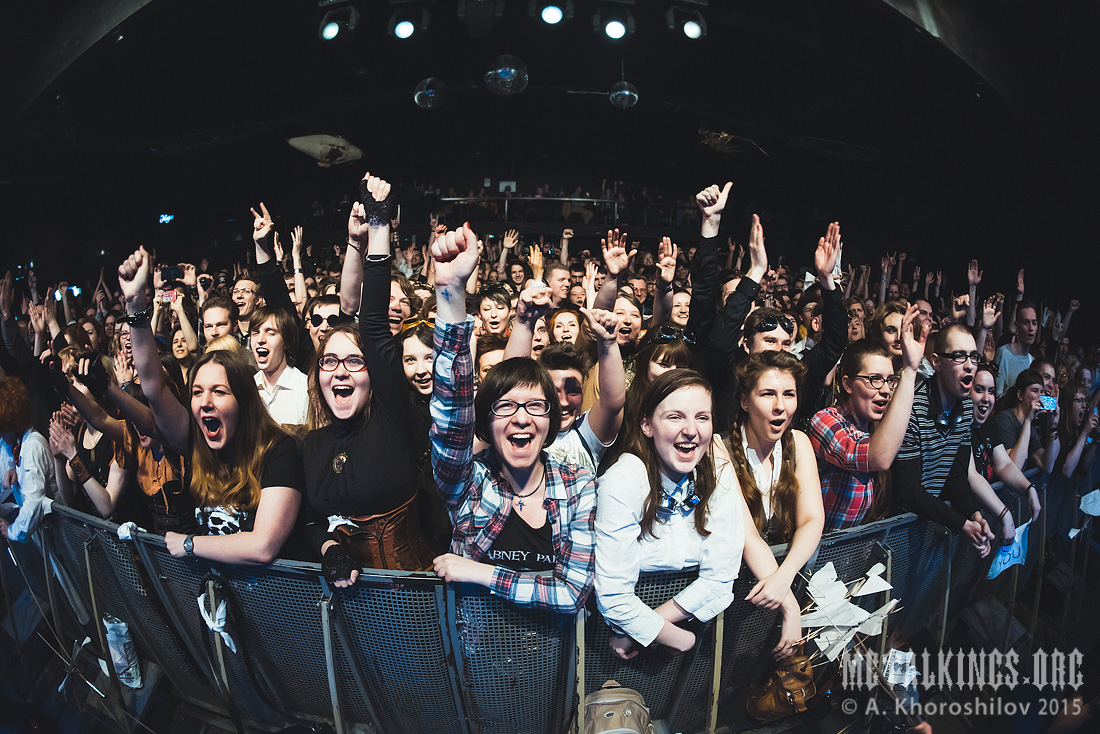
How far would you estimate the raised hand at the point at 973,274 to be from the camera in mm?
4086

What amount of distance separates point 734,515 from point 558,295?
2937 mm

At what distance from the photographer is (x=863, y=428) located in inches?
88.7

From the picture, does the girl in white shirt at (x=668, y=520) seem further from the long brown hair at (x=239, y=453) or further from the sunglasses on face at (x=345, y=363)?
the long brown hair at (x=239, y=453)

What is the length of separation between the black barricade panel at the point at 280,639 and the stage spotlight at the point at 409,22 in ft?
16.0

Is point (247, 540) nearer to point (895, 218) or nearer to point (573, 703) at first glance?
point (573, 703)

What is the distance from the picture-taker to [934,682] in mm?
2510

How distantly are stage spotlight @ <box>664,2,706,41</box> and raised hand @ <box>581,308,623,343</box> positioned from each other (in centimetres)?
414

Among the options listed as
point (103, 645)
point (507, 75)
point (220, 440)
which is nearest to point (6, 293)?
point (103, 645)

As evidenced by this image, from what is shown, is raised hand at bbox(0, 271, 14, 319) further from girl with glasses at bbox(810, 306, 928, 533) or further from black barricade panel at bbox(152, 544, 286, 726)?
girl with glasses at bbox(810, 306, 928, 533)

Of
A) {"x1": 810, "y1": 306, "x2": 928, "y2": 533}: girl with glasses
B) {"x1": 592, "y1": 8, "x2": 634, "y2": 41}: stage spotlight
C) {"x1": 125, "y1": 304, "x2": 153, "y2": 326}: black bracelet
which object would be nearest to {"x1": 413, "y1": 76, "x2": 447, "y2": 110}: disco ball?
{"x1": 592, "y1": 8, "x2": 634, "y2": 41}: stage spotlight

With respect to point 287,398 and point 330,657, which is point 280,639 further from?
point 287,398

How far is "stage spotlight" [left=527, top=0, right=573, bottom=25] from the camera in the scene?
5285mm

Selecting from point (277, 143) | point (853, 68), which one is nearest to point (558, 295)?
point (853, 68)

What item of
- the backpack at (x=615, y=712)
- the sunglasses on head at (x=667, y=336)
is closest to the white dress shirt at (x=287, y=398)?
the sunglasses on head at (x=667, y=336)
